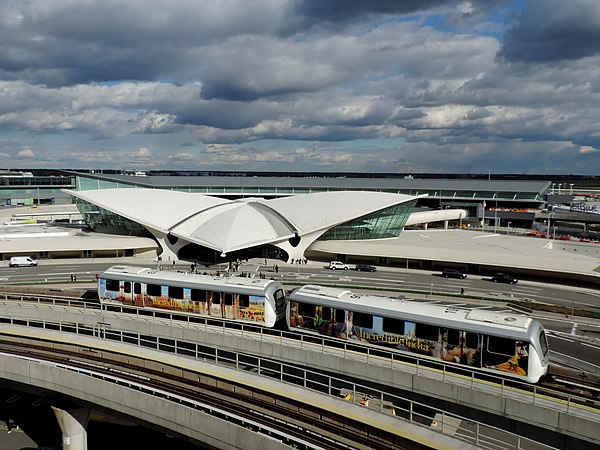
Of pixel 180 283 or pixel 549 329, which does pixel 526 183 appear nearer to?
pixel 549 329

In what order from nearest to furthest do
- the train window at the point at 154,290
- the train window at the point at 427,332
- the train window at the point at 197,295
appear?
1. the train window at the point at 427,332
2. the train window at the point at 197,295
3. the train window at the point at 154,290

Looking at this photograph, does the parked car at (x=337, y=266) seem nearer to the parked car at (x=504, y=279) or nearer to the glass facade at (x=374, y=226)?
the glass facade at (x=374, y=226)

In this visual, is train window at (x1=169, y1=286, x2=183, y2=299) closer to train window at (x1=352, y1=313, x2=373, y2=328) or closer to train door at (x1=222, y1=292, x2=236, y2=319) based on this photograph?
train door at (x1=222, y1=292, x2=236, y2=319)

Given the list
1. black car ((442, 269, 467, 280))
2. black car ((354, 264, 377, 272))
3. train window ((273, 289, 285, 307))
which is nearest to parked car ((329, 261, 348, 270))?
black car ((354, 264, 377, 272))

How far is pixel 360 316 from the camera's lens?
2370 cm

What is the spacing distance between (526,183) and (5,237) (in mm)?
104751

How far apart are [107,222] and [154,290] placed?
39.6m

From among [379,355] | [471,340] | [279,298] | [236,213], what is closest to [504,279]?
[279,298]

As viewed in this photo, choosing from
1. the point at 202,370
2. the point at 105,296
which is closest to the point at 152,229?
the point at 105,296

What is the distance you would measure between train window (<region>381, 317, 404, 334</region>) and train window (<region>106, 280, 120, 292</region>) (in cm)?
1850

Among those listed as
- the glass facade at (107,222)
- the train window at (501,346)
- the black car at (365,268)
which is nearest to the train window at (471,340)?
the train window at (501,346)

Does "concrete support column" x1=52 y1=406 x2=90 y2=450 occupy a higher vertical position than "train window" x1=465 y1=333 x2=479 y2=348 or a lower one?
lower

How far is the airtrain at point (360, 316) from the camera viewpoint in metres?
20.0

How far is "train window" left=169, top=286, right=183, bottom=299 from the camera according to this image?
29.7 m
